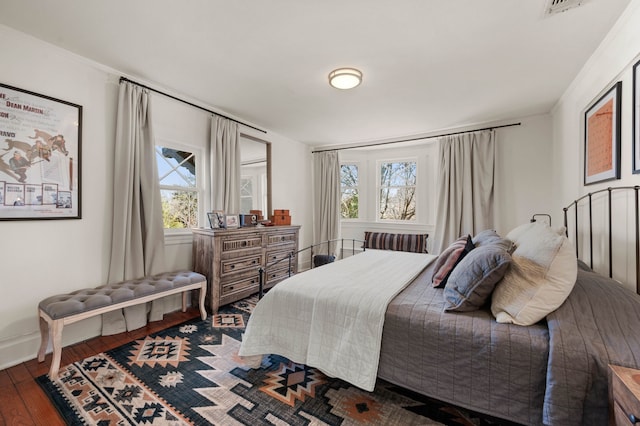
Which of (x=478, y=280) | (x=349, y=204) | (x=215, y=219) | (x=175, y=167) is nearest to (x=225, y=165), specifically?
(x=175, y=167)

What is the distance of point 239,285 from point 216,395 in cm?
167

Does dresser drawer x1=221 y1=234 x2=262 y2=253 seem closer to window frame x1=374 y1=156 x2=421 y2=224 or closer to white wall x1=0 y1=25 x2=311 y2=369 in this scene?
white wall x1=0 y1=25 x2=311 y2=369

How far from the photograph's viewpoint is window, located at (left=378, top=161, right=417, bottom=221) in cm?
511

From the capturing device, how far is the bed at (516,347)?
1062 mm

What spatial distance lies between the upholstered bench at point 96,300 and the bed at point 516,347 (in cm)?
171

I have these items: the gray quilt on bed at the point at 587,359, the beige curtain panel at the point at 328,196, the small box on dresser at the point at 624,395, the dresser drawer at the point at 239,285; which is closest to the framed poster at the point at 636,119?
the gray quilt on bed at the point at 587,359

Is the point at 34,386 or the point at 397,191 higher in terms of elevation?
the point at 397,191

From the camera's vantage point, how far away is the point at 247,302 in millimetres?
3420

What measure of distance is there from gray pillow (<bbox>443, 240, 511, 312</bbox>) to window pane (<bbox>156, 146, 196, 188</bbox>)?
322 cm

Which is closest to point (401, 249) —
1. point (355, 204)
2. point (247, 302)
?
point (355, 204)

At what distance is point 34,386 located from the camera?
5.94 feet

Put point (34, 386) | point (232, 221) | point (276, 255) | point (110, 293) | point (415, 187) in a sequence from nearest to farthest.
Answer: point (34, 386) < point (110, 293) < point (232, 221) < point (276, 255) < point (415, 187)

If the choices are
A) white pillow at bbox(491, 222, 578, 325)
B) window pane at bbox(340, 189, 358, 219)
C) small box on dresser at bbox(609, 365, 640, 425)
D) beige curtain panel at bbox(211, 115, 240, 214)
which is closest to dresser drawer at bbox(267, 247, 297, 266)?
beige curtain panel at bbox(211, 115, 240, 214)

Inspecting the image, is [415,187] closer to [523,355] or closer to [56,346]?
[523,355]
